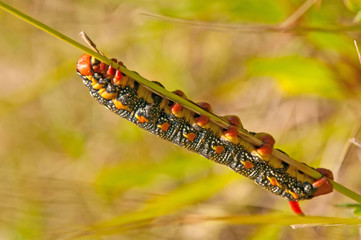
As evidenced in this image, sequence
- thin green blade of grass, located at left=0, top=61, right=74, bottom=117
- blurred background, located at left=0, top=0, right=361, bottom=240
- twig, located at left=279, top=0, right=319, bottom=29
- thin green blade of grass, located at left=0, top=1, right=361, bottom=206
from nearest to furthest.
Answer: thin green blade of grass, located at left=0, top=1, right=361, bottom=206 < twig, located at left=279, top=0, right=319, bottom=29 < blurred background, located at left=0, top=0, right=361, bottom=240 < thin green blade of grass, located at left=0, top=61, right=74, bottom=117

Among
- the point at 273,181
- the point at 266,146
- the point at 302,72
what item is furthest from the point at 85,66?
the point at 302,72

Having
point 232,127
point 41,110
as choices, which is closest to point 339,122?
point 232,127

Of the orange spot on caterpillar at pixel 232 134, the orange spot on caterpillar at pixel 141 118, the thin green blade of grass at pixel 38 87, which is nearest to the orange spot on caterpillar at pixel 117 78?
the orange spot on caterpillar at pixel 141 118

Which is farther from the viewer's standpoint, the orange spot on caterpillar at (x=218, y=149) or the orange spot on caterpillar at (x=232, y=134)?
the orange spot on caterpillar at (x=218, y=149)

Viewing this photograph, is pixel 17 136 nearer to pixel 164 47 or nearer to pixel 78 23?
pixel 78 23

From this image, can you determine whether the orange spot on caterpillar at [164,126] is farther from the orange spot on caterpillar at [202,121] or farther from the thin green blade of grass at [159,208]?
the thin green blade of grass at [159,208]

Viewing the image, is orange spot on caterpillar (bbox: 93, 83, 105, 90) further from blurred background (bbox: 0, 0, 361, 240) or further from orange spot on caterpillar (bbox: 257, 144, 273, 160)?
orange spot on caterpillar (bbox: 257, 144, 273, 160)

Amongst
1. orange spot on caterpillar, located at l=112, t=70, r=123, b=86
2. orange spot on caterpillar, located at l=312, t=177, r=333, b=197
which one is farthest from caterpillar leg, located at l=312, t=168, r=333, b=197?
orange spot on caterpillar, located at l=112, t=70, r=123, b=86

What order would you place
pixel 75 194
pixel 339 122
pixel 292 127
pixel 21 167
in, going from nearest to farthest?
pixel 339 122
pixel 75 194
pixel 292 127
pixel 21 167

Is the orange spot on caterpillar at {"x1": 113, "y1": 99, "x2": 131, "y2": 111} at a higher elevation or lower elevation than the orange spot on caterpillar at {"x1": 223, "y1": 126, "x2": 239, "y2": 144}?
lower
